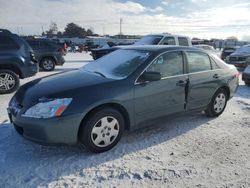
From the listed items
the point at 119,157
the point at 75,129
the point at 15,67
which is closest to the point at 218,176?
the point at 119,157

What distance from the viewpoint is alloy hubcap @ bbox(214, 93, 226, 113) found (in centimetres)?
561

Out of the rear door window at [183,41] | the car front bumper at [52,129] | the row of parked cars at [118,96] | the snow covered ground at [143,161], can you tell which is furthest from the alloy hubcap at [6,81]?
the rear door window at [183,41]

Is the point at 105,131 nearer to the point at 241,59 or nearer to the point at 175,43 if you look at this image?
the point at 175,43

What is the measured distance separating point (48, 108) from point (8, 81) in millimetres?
4604

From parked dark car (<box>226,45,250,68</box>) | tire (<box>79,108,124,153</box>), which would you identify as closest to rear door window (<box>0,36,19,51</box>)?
tire (<box>79,108,124,153</box>)

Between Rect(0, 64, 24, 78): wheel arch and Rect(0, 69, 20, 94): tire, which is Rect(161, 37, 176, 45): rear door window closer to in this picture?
Rect(0, 64, 24, 78): wheel arch

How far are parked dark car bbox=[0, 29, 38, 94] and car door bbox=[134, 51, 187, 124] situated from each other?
4.71 meters

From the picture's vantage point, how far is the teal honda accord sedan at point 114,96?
3523 millimetres

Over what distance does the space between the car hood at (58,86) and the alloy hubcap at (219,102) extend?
272 cm

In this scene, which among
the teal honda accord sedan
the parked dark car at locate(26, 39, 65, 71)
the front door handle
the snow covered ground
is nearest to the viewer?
the snow covered ground

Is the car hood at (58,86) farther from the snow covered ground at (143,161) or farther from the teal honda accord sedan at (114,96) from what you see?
the snow covered ground at (143,161)

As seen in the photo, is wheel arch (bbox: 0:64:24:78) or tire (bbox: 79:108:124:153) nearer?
tire (bbox: 79:108:124:153)

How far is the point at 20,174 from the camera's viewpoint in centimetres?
331

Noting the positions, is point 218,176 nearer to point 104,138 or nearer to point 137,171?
point 137,171
